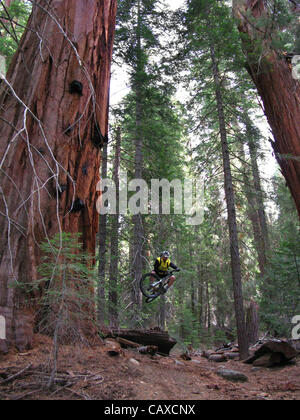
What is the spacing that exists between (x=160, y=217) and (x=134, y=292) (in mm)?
4005

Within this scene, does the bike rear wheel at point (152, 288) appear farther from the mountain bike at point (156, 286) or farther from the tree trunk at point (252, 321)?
the tree trunk at point (252, 321)

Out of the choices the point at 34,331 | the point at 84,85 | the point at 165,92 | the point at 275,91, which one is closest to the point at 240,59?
the point at 275,91

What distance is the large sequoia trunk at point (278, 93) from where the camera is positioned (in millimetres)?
6531

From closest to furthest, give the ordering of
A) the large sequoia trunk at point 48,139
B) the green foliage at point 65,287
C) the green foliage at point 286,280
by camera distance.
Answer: the green foliage at point 65,287 → the large sequoia trunk at point 48,139 → the green foliage at point 286,280

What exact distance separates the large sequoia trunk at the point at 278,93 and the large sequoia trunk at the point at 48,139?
Result: 3.83 m

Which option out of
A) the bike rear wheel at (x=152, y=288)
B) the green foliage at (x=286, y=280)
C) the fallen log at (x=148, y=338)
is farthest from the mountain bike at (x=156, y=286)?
the green foliage at (x=286, y=280)

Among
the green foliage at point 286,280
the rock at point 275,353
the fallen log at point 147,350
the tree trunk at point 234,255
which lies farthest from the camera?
the tree trunk at point 234,255

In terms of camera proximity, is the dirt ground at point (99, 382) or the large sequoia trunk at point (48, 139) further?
the large sequoia trunk at point (48, 139)

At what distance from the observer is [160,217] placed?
13531 mm

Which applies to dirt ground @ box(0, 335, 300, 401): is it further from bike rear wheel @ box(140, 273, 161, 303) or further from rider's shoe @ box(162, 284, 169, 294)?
rider's shoe @ box(162, 284, 169, 294)

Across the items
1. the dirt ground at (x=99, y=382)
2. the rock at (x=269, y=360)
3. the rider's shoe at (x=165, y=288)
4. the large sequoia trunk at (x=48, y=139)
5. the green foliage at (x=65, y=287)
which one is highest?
the large sequoia trunk at (x=48, y=139)

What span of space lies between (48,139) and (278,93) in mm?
5752

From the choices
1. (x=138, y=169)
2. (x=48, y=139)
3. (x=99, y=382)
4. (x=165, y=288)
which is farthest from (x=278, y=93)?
(x=99, y=382)

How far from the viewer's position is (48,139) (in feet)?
13.3
